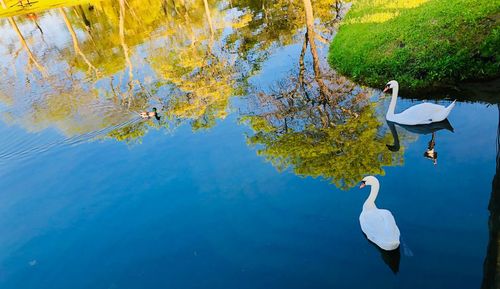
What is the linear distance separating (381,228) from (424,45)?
10352mm

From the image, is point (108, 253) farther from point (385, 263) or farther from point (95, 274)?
point (385, 263)

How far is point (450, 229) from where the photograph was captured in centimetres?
878

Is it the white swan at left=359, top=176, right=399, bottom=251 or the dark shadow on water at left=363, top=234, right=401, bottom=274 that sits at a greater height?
the white swan at left=359, top=176, right=399, bottom=251

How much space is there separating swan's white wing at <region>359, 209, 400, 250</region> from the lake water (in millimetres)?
392

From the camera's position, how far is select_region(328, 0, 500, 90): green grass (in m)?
14.4

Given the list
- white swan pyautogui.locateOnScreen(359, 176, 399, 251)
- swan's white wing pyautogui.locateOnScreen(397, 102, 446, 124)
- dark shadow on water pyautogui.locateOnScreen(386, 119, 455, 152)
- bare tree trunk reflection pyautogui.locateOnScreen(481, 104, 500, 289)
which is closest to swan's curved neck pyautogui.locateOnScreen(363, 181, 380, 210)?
white swan pyautogui.locateOnScreen(359, 176, 399, 251)

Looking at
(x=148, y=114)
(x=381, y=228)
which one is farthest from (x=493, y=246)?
(x=148, y=114)

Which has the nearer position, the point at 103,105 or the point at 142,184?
the point at 142,184

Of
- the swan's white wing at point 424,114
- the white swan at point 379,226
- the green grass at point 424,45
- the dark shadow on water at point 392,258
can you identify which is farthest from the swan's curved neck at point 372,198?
the green grass at point 424,45

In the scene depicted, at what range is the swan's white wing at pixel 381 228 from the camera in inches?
322

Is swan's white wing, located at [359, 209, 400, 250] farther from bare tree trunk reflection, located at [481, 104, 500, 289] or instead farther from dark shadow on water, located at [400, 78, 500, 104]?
dark shadow on water, located at [400, 78, 500, 104]

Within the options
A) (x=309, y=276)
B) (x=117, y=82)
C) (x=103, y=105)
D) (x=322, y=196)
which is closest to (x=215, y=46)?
(x=117, y=82)

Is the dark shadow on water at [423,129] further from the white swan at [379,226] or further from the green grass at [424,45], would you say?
the white swan at [379,226]

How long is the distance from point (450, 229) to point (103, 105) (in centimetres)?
1637
